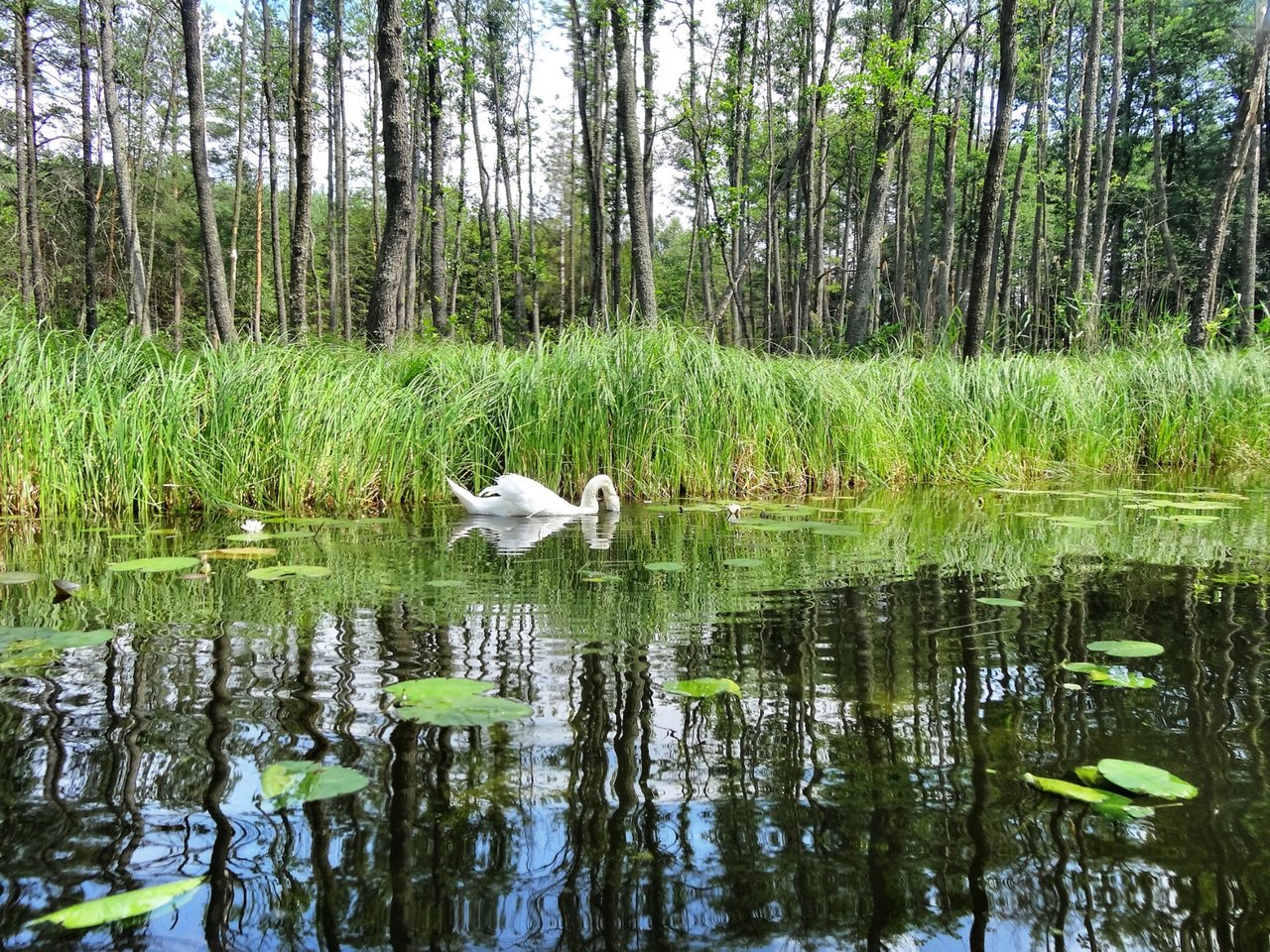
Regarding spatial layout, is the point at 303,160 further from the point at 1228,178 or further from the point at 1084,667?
the point at 1228,178

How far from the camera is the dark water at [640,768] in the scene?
1023mm

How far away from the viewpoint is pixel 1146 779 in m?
1.34

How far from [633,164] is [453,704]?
9.19m

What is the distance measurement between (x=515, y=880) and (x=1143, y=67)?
35.1m

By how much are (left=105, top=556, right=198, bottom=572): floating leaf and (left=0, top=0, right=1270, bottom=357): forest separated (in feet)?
10.1

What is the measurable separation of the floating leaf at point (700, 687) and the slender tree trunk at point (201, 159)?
28.3 feet

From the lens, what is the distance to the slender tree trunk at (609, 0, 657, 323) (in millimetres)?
9719

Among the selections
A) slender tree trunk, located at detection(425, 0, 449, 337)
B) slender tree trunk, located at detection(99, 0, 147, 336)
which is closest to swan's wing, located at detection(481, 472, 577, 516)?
slender tree trunk, located at detection(425, 0, 449, 337)

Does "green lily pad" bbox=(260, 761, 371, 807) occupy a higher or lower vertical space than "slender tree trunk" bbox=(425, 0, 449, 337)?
lower

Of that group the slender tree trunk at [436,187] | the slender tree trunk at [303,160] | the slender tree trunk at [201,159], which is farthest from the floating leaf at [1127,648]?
the slender tree trunk at [436,187]

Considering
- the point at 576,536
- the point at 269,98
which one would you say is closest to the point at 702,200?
the point at 269,98

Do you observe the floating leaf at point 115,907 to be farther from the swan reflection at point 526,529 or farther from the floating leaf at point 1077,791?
the swan reflection at point 526,529

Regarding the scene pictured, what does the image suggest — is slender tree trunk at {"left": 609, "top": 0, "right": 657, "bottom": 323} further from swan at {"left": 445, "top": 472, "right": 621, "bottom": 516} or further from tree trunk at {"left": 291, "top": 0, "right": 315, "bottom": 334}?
swan at {"left": 445, "top": 472, "right": 621, "bottom": 516}

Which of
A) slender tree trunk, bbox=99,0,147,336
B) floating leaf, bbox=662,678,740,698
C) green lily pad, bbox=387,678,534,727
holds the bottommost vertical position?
floating leaf, bbox=662,678,740,698
